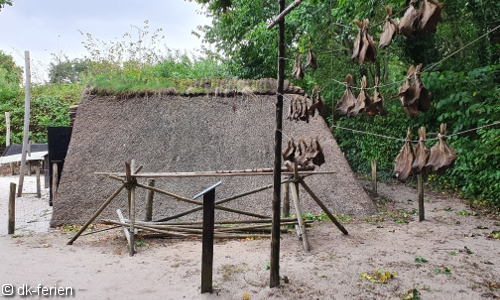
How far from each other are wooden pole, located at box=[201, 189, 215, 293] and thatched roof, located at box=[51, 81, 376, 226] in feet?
9.85

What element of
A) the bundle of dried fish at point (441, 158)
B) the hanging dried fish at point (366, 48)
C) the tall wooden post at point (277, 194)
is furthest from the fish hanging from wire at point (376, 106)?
the tall wooden post at point (277, 194)

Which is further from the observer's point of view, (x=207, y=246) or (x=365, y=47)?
(x=207, y=246)

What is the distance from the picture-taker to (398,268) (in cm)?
393

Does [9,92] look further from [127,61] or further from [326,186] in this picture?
[326,186]

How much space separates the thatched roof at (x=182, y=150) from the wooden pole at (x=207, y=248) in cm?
300


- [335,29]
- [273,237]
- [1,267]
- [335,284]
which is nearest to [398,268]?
[335,284]

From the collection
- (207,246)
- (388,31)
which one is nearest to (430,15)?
(388,31)

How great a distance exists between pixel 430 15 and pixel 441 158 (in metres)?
0.88

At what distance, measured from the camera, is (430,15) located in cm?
206

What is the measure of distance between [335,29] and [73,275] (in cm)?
985

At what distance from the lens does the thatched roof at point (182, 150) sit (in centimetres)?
644

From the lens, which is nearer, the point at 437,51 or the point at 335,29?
the point at 437,51

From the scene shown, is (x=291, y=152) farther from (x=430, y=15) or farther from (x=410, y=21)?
(x=430, y=15)

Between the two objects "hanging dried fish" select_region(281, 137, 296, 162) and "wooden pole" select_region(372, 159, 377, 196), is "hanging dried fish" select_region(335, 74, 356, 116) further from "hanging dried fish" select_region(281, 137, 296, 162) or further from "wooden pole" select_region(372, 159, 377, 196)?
"wooden pole" select_region(372, 159, 377, 196)
